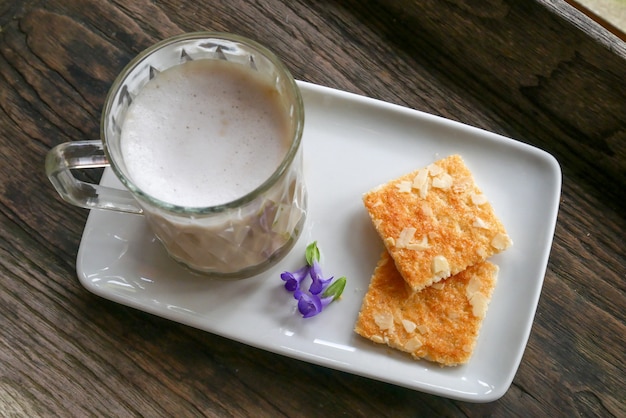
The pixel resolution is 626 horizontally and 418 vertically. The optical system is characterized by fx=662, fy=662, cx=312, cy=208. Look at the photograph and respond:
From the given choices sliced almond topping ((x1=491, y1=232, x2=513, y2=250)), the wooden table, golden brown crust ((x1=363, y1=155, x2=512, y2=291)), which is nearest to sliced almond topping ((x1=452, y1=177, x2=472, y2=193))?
golden brown crust ((x1=363, y1=155, x2=512, y2=291))

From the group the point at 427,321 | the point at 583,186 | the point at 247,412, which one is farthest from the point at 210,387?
the point at 583,186

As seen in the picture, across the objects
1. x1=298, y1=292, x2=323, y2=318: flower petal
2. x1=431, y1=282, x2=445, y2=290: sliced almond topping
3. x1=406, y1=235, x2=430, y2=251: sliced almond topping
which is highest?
x1=406, y1=235, x2=430, y2=251: sliced almond topping

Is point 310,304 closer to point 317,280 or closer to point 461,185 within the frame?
point 317,280

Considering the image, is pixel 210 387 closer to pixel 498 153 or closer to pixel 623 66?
pixel 498 153

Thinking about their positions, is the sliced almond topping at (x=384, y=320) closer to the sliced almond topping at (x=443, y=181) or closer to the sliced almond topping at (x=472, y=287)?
the sliced almond topping at (x=472, y=287)

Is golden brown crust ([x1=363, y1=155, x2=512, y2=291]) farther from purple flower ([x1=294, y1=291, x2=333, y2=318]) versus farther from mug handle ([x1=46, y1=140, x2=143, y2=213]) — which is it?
mug handle ([x1=46, y1=140, x2=143, y2=213])

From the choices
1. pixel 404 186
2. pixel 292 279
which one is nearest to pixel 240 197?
pixel 292 279
